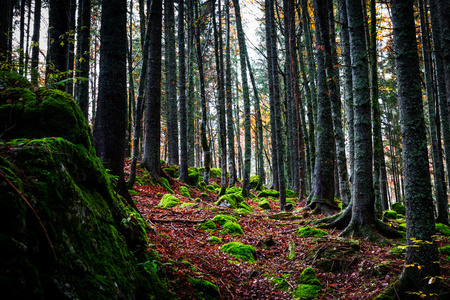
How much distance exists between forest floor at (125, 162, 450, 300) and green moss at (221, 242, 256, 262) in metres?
0.17

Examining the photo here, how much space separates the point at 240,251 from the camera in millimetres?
6113

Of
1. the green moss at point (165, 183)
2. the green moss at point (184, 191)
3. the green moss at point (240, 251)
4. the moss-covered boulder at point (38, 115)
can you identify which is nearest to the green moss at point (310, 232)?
the green moss at point (240, 251)

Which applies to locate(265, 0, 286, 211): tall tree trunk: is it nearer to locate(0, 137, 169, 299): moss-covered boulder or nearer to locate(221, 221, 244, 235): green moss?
locate(221, 221, 244, 235): green moss

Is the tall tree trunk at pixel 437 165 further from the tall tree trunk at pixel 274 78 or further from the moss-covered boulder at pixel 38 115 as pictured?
the moss-covered boulder at pixel 38 115

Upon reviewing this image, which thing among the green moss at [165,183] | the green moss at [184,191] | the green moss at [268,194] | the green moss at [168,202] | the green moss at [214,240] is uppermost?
the green moss at [165,183]

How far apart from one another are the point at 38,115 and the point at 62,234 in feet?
6.25

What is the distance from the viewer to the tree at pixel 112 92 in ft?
17.1

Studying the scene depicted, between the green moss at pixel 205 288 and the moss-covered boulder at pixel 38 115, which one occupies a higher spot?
the moss-covered boulder at pixel 38 115

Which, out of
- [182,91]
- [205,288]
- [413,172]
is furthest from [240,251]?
[182,91]

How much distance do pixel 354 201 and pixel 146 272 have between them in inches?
219

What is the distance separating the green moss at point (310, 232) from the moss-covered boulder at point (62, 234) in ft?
17.3

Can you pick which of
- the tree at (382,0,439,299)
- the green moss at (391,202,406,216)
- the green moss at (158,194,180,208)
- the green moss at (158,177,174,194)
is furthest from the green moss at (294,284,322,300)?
the green moss at (391,202,406,216)

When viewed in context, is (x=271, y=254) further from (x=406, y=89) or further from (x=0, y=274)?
(x=0, y=274)

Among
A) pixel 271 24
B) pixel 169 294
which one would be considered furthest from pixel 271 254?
pixel 271 24
